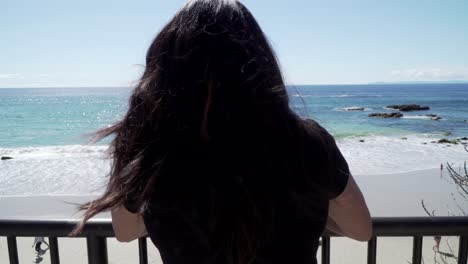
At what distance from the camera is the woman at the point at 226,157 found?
84 centimetres

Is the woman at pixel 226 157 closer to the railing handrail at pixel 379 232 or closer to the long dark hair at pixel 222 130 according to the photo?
the long dark hair at pixel 222 130

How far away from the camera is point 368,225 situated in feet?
3.37

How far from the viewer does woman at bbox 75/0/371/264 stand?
836 mm

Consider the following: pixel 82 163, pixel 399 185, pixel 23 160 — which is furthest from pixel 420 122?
pixel 23 160

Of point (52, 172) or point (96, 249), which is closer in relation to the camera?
point (96, 249)

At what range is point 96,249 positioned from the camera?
146cm

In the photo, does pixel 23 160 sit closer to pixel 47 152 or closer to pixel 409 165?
pixel 47 152

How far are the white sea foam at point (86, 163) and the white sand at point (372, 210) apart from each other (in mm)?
919

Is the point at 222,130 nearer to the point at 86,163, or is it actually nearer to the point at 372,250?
the point at 372,250

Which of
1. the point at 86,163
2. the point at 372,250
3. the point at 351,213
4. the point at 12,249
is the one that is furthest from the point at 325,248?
the point at 86,163

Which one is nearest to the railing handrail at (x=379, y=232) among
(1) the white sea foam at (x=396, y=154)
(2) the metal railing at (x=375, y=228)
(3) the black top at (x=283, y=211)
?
(2) the metal railing at (x=375, y=228)

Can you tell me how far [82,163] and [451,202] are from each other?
46.4 ft

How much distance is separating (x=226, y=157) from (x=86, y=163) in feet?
53.3

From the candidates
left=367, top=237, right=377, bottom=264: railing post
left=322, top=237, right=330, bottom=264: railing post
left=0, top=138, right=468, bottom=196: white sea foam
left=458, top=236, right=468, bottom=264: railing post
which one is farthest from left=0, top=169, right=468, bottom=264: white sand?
left=458, top=236, right=468, bottom=264: railing post
